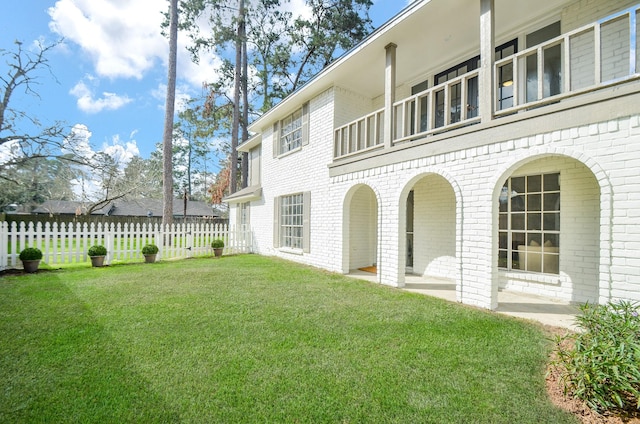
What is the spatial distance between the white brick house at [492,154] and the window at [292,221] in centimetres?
16

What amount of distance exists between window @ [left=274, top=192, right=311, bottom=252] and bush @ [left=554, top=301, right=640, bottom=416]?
6.86 metres

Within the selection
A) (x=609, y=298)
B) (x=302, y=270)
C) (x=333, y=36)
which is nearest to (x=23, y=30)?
(x=302, y=270)

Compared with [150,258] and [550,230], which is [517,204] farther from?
[150,258]

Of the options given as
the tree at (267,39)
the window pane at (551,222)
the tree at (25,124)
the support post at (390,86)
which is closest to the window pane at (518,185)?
the window pane at (551,222)

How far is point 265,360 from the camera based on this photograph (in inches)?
115

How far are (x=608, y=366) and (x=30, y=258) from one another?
436 inches

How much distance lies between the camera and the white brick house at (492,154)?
346 centimetres

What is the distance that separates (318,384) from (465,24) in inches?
266

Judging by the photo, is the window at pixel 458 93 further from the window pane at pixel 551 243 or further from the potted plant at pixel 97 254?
the potted plant at pixel 97 254

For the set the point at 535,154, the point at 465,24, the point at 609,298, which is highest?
the point at 465,24

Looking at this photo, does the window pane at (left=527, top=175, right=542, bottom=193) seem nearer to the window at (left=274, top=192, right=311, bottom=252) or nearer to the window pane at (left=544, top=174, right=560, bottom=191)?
the window pane at (left=544, top=174, right=560, bottom=191)

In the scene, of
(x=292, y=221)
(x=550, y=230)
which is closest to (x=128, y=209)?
(x=292, y=221)

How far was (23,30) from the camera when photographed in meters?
9.77

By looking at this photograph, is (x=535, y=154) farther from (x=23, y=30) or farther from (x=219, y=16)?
(x=219, y=16)
